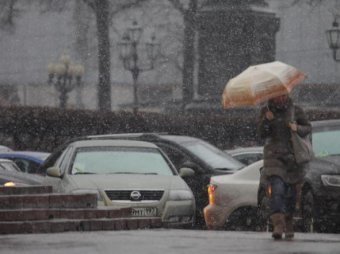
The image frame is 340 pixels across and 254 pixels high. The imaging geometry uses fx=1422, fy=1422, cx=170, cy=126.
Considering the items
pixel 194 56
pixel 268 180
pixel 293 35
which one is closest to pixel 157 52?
pixel 194 56

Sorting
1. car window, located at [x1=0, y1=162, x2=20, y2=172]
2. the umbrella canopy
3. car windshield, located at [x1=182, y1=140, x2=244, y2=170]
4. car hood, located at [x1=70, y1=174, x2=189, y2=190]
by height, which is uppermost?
the umbrella canopy

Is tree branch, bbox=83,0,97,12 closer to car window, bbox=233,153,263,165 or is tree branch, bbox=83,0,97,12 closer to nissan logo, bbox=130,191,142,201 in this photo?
car window, bbox=233,153,263,165

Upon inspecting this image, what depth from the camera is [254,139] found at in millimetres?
40188

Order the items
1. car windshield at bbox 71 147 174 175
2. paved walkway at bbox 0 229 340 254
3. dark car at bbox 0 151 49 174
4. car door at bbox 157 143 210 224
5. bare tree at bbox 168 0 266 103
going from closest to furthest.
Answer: paved walkway at bbox 0 229 340 254, car windshield at bbox 71 147 174 175, car door at bbox 157 143 210 224, dark car at bbox 0 151 49 174, bare tree at bbox 168 0 266 103

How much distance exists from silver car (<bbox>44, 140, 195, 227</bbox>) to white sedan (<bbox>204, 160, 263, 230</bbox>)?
50 cm

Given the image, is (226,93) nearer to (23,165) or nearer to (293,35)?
(23,165)

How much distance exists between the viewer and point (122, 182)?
1662cm

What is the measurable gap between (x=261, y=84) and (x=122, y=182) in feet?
12.5

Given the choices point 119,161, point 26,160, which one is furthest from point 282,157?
point 26,160

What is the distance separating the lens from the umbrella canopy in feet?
43.0

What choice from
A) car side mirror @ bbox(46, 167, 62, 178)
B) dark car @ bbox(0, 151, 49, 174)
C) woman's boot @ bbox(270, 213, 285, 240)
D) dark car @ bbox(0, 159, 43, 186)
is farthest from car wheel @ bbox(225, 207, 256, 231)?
dark car @ bbox(0, 151, 49, 174)

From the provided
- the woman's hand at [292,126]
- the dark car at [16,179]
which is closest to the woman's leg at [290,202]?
the woman's hand at [292,126]

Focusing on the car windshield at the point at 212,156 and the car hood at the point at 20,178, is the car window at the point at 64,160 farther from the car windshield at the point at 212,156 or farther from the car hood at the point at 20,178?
the car windshield at the point at 212,156

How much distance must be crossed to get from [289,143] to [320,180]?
11.5ft
